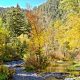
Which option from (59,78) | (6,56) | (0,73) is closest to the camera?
(0,73)

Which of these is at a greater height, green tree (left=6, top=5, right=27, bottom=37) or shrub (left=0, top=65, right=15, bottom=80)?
green tree (left=6, top=5, right=27, bottom=37)

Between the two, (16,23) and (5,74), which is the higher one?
(16,23)

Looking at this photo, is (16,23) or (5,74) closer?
(5,74)

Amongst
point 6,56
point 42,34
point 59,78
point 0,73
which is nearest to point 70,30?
point 42,34

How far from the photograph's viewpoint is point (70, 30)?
30266mm

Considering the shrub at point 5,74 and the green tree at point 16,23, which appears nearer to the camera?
the shrub at point 5,74

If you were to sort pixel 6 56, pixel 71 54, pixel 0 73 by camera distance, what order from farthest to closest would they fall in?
1. pixel 71 54
2. pixel 6 56
3. pixel 0 73

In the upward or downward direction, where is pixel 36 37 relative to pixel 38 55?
upward

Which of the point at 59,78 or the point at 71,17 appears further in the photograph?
the point at 71,17

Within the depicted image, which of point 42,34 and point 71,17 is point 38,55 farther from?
point 71,17

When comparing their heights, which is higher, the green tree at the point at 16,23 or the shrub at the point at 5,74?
the green tree at the point at 16,23

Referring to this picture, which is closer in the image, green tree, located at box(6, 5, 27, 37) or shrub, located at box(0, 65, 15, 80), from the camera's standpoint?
shrub, located at box(0, 65, 15, 80)

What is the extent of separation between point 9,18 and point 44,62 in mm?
43990

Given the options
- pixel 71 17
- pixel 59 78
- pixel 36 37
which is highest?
pixel 71 17
